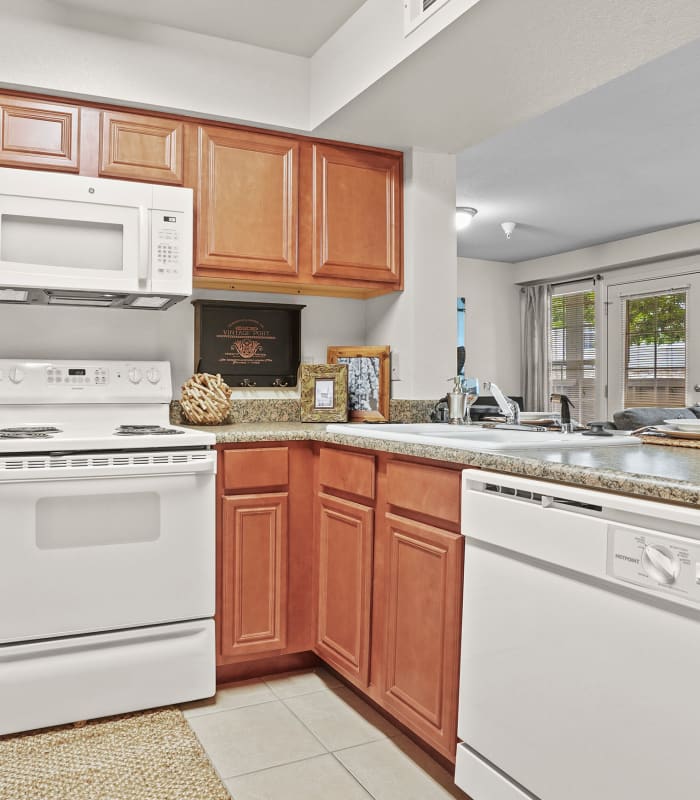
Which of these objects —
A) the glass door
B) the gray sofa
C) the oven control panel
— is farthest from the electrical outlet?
the glass door

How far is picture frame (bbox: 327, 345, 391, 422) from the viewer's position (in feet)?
9.79

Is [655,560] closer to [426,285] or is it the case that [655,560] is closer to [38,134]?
[426,285]

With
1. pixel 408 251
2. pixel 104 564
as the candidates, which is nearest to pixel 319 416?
pixel 408 251

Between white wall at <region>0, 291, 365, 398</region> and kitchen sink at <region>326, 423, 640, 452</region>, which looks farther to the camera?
white wall at <region>0, 291, 365, 398</region>

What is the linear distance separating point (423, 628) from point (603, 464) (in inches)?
27.9

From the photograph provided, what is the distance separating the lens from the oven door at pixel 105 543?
6.68 ft

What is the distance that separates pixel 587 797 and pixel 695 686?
0.35 m

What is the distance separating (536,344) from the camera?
26.0ft

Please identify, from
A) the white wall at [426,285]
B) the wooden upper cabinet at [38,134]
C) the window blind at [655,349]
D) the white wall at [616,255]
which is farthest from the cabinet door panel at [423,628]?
the window blind at [655,349]

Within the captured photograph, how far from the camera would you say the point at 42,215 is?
2.37 metres

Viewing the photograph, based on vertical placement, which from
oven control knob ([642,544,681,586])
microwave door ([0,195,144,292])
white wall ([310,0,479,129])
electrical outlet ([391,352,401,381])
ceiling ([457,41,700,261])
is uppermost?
ceiling ([457,41,700,261])

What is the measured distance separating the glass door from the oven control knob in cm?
580

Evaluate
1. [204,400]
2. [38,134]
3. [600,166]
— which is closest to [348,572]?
[204,400]

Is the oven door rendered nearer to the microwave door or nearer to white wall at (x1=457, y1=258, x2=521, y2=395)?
the microwave door
